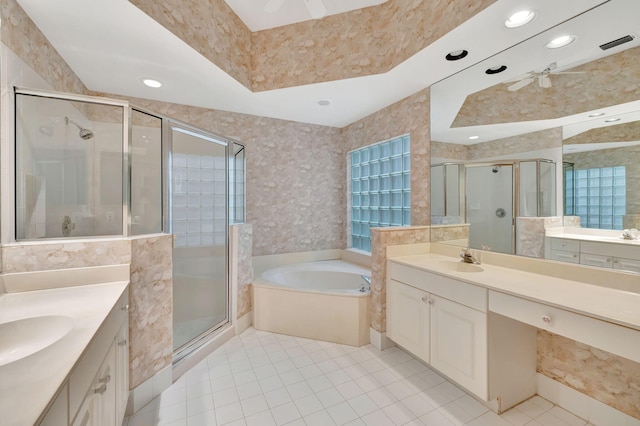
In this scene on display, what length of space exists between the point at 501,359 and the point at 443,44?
2.05 m

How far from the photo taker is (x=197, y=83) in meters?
2.40

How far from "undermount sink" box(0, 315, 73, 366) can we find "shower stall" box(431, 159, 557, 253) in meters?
2.48

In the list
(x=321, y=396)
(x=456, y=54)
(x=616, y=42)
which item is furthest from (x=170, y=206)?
(x=616, y=42)

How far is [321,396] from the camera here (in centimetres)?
172

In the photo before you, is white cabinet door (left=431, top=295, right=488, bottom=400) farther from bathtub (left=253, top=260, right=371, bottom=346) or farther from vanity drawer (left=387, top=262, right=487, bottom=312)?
bathtub (left=253, top=260, right=371, bottom=346)

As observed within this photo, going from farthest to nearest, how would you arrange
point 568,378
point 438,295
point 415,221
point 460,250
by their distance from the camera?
point 415,221
point 460,250
point 438,295
point 568,378

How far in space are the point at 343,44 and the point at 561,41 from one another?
4.99 feet

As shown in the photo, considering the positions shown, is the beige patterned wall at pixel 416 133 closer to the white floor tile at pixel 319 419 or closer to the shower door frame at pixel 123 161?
the white floor tile at pixel 319 419

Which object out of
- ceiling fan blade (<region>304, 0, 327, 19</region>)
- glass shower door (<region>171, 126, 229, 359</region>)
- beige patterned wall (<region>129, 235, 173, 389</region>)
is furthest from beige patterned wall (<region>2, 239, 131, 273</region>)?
ceiling fan blade (<region>304, 0, 327, 19</region>)

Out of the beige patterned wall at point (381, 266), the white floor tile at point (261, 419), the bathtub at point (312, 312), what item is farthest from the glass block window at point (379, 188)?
the white floor tile at point (261, 419)

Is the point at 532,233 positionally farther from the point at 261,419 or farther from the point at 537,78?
the point at 261,419

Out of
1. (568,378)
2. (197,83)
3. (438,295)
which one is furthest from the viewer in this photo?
(197,83)

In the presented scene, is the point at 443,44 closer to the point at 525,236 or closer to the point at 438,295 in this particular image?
Answer: the point at 525,236

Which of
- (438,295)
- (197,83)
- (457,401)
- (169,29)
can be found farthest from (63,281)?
(457,401)
